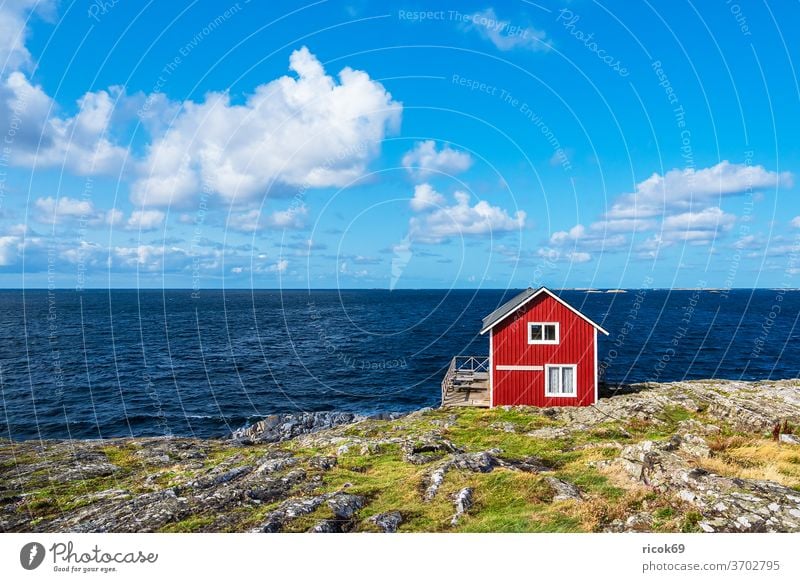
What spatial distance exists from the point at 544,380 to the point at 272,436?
22.5 metres

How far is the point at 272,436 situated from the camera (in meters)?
36.8

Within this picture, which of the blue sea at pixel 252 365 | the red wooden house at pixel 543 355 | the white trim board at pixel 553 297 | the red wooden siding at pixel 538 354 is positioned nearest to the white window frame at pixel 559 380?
the red wooden house at pixel 543 355

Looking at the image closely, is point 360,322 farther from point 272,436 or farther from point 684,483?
point 684,483

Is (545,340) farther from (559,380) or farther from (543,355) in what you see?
(559,380)

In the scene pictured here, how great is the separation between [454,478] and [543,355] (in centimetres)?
1802

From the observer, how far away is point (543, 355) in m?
32.0

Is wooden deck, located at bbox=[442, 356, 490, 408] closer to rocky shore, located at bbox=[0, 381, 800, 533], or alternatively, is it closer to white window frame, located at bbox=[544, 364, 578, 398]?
white window frame, located at bbox=[544, 364, 578, 398]

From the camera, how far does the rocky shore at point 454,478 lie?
42.8 ft

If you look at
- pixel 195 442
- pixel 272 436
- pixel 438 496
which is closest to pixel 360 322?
pixel 272 436
